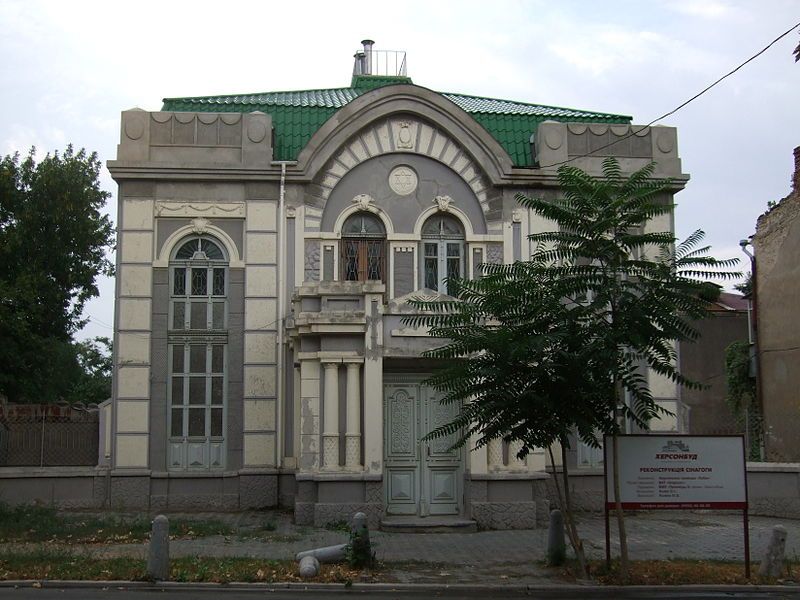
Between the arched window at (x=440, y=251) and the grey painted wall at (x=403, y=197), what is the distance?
14.5 inches

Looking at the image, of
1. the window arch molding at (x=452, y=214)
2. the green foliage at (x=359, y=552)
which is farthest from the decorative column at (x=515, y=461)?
the green foliage at (x=359, y=552)

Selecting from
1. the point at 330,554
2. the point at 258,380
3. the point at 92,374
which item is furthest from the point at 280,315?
the point at 92,374

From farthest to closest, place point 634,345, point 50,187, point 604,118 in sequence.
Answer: point 50,187 < point 604,118 < point 634,345

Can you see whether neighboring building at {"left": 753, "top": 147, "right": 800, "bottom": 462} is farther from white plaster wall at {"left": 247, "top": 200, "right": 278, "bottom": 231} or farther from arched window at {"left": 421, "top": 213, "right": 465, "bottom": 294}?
white plaster wall at {"left": 247, "top": 200, "right": 278, "bottom": 231}

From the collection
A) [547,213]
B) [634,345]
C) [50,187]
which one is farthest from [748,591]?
[50,187]

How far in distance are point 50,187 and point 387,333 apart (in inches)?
599

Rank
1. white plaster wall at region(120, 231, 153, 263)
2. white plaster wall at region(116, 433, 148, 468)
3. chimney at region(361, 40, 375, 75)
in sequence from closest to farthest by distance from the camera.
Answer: white plaster wall at region(116, 433, 148, 468)
white plaster wall at region(120, 231, 153, 263)
chimney at region(361, 40, 375, 75)

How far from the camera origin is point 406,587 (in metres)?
12.1

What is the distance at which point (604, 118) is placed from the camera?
2197 cm

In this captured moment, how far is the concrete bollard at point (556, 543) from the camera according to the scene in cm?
1348

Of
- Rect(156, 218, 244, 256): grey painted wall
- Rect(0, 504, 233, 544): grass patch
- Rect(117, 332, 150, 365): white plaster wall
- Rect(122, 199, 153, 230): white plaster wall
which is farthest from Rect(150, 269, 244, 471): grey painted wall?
Rect(0, 504, 233, 544): grass patch

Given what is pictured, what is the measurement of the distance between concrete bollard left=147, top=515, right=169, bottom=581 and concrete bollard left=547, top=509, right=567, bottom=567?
5.27 m

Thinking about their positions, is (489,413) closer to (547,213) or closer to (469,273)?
(547,213)

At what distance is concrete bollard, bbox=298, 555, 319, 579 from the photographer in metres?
12.3
